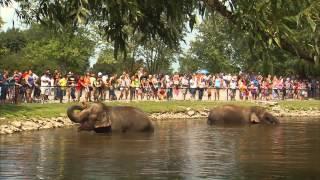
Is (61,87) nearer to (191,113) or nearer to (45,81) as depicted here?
(45,81)

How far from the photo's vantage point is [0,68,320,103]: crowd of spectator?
34.4 meters

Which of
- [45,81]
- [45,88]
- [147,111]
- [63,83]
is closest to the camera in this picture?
[147,111]

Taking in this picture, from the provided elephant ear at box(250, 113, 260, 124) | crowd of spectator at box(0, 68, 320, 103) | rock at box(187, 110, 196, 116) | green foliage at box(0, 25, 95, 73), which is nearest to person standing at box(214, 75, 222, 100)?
crowd of spectator at box(0, 68, 320, 103)

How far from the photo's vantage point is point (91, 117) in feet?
88.9

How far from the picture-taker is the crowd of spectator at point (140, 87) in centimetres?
3438

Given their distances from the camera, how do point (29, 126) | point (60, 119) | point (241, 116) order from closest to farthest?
1. point (29, 126)
2. point (60, 119)
3. point (241, 116)

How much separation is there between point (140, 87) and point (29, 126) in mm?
13668

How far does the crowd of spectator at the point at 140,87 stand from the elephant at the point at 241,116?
296cm

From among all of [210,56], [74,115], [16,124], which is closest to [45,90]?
[74,115]

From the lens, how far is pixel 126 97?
4000 cm

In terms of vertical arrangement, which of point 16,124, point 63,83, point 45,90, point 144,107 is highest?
point 63,83

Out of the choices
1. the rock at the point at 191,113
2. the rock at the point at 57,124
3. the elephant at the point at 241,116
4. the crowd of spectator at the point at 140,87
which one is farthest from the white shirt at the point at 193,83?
the rock at the point at 57,124

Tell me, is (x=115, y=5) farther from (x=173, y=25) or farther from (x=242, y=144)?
(x=242, y=144)

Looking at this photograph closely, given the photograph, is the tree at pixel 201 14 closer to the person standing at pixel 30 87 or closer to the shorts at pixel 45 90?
the person standing at pixel 30 87
